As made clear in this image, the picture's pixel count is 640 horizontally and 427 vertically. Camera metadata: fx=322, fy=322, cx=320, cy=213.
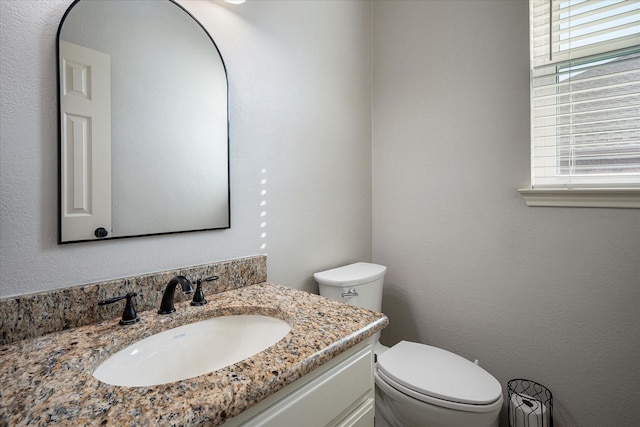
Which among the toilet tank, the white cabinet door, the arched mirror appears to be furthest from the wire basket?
the white cabinet door

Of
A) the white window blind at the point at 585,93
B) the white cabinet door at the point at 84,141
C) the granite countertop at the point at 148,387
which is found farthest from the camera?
the white window blind at the point at 585,93

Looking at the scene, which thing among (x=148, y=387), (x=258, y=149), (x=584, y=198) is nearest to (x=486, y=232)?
(x=584, y=198)

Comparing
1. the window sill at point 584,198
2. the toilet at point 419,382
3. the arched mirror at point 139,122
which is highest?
the arched mirror at point 139,122

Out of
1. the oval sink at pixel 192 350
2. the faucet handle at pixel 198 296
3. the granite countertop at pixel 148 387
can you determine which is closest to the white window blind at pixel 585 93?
the granite countertop at pixel 148 387

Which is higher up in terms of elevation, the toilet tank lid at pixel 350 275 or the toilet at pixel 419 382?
the toilet tank lid at pixel 350 275

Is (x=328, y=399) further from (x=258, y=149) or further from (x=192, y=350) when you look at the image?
(x=258, y=149)

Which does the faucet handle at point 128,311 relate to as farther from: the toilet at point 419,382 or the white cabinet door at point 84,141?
the toilet at point 419,382

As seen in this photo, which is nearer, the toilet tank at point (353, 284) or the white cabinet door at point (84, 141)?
the white cabinet door at point (84, 141)

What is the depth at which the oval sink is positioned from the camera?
0.79 m

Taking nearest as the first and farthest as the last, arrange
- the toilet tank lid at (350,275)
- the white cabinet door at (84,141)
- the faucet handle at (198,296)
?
the white cabinet door at (84,141)
the faucet handle at (198,296)
the toilet tank lid at (350,275)

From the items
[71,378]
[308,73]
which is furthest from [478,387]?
[308,73]

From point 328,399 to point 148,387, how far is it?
1.38ft

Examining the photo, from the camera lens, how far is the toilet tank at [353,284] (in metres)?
1.54

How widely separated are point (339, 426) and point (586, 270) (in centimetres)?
125
